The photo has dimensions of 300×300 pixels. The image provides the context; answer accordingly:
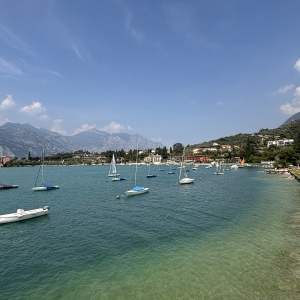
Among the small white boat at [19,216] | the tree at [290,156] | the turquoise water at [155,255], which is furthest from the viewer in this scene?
the tree at [290,156]

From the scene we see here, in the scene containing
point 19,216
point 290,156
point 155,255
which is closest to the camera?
point 155,255

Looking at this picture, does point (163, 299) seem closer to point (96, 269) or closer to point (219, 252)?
point (96, 269)

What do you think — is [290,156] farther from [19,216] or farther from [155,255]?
[19,216]

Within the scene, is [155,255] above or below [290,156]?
below

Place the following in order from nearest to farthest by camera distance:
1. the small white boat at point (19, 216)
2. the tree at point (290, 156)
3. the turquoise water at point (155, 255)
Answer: the turquoise water at point (155, 255)
the small white boat at point (19, 216)
the tree at point (290, 156)

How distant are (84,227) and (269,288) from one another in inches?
807

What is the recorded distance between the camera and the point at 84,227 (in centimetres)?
2750

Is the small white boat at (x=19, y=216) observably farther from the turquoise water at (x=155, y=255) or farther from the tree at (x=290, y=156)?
the tree at (x=290, y=156)

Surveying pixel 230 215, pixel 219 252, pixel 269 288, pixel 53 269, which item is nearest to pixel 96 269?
pixel 53 269

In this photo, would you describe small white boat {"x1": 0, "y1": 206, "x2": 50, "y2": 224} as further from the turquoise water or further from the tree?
the tree

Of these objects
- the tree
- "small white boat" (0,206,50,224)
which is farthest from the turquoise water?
the tree

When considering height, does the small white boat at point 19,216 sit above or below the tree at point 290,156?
below

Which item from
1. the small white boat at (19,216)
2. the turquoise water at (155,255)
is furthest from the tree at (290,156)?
the small white boat at (19,216)

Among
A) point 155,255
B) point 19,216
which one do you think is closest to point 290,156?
point 155,255
